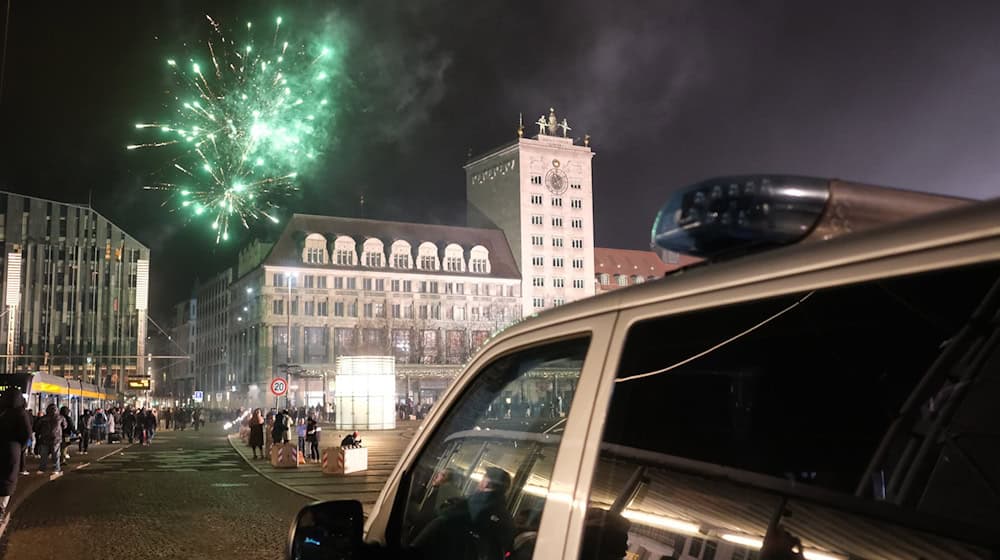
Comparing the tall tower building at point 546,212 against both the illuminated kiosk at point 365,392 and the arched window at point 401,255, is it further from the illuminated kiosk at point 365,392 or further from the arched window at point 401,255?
the illuminated kiosk at point 365,392

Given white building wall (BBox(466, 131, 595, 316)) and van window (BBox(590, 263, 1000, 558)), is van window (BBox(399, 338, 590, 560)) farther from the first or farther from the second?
white building wall (BBox(466, 131, 595, 316))

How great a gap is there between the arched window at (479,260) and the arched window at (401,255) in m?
6.99

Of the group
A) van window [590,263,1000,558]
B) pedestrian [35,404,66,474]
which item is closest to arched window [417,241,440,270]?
pedestrian [35,404,66,474]

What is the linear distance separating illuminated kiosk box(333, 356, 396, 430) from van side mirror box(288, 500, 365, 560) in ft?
111

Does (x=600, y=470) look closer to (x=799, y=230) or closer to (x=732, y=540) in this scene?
(x=732, y=540)

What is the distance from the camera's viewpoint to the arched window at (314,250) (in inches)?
3413

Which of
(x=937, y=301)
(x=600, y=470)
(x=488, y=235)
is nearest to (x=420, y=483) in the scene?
(x=600, y=470)

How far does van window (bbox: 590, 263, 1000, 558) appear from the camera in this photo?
3.41 ft

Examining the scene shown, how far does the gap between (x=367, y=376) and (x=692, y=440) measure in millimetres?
35406

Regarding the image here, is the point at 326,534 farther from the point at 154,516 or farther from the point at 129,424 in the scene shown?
the point at 129,424

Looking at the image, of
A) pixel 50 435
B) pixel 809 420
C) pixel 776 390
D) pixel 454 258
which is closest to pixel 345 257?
pixel 454 258

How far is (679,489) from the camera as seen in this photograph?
1370mm

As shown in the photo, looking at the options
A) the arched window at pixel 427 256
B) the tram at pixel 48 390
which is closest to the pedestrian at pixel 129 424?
the tram at pixel 48 390

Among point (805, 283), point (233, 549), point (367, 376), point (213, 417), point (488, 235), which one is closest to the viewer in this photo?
point (805, 283)
